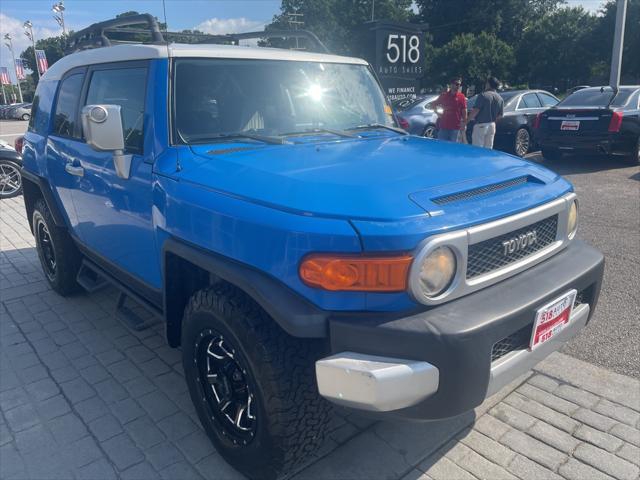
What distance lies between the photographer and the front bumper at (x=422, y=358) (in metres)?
1.85

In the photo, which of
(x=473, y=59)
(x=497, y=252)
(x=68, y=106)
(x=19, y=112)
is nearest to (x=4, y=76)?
(x=19, y=112)

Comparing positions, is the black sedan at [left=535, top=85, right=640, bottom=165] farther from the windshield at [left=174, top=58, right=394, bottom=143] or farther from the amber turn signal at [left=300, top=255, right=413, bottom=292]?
the amber turn signal at [left=300, top=255, right=413, bottom=292]

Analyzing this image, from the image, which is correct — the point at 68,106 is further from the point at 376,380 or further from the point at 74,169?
the point at 376,380

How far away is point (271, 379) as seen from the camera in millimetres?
2066

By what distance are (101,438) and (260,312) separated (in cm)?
137

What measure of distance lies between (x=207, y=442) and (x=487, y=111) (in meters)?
8.86

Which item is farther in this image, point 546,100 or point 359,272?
point 546,100

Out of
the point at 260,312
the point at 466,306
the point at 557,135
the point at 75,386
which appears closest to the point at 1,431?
the point at 75,386

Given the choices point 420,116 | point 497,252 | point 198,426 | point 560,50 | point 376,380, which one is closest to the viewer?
point 376,380

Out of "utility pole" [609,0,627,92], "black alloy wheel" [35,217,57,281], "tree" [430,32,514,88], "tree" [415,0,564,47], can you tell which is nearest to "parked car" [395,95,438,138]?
"utility pole" [609,0,627,92]

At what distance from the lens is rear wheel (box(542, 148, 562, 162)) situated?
413 inches

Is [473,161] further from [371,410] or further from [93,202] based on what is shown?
[93,202]

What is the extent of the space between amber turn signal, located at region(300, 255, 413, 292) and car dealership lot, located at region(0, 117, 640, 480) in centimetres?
111

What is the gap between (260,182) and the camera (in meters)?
2.26
